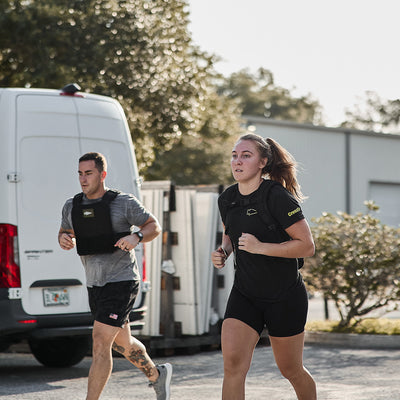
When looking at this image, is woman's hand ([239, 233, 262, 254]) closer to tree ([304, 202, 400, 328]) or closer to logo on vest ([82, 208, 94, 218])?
logo on vest ([82, 208, 94, 218])

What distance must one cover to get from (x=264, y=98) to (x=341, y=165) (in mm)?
36363

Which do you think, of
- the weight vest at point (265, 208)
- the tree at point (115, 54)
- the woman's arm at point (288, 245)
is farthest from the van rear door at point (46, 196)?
the tree at point (115, 54)

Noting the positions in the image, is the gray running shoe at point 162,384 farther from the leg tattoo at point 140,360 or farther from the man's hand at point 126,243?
the man's hand at point 126,243

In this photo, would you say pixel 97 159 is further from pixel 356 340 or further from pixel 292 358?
pixel 356 340

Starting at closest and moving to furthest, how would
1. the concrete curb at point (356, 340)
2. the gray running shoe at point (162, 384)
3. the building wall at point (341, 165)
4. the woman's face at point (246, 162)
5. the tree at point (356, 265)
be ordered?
the woman's face at point (246, 162)
the gray running shoe at point (162, 384)
the concrete curb at point (356, 340)
the tree at point (356, 265)
the building wall at point (341, 165)

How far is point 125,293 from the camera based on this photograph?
21.0ft

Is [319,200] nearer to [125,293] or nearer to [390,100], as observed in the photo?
[125,293]

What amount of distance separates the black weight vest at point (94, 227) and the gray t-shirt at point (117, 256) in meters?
0.04

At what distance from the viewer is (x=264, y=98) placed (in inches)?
2872

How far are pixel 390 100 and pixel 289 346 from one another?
7974cm

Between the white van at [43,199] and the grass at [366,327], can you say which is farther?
the grass at [366,327]

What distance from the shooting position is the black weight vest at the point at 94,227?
6363mm

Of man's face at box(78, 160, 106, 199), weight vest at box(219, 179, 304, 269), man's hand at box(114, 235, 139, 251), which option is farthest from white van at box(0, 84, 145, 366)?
weight vest at box(219, 179, 304, 269)

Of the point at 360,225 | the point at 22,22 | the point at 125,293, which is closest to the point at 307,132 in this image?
the point at 22,22
